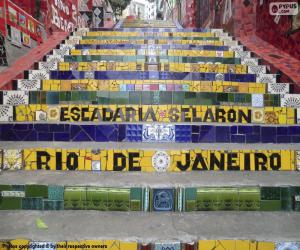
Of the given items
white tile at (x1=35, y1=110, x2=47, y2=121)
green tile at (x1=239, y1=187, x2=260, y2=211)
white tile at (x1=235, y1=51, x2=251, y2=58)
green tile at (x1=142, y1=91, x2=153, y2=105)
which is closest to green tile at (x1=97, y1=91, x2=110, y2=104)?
green tile at (x1=142, y1=91, x2=153, y2=105)

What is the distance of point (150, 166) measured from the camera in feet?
7.38

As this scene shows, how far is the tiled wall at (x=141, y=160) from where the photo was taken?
224cm

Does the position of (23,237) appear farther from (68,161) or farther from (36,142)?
(36,142)

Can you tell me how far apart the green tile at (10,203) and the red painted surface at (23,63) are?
190 centimetres

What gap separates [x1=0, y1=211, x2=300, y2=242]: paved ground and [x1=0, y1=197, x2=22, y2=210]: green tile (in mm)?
47

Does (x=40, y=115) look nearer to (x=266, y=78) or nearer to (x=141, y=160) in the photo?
(x=141, y=160)

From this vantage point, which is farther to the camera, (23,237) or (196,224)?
(196,224)

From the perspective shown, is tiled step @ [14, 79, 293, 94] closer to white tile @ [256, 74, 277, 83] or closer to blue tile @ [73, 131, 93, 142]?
white tile @ [256, 74, 277, 83]

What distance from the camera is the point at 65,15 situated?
9.42 metres

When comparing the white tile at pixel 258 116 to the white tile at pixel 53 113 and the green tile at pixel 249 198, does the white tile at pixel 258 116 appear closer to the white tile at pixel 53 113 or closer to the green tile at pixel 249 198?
the green tile at pixel 249 198

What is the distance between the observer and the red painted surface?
3.58 metres

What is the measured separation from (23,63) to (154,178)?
10.4 feet

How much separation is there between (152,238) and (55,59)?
368cm

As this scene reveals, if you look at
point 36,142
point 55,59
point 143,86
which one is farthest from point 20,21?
point 36,142
